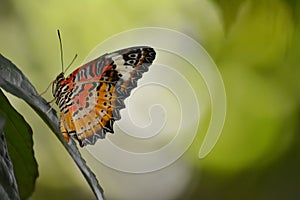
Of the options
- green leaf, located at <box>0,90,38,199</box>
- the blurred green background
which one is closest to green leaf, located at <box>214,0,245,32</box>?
the blurred green background

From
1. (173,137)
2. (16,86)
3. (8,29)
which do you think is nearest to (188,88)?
(173,137)

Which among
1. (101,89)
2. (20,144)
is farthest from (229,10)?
(20,144)

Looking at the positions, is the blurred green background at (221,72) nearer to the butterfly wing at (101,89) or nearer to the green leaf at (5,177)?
the butterfly wing at (101,89)

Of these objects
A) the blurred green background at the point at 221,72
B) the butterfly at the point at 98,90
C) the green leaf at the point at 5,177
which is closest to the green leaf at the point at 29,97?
the green leaf at the point at 5,177

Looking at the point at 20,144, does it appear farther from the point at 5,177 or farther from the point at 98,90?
the point at 98,90

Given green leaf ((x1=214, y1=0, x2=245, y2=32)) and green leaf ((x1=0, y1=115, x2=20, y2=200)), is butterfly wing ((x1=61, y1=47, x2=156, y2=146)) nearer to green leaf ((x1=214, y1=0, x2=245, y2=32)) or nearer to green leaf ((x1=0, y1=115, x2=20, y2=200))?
green leaf ((x1=0, y1=115, x2=20, y2=200))
